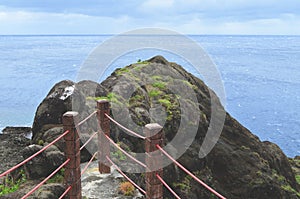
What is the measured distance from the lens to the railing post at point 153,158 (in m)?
4.78

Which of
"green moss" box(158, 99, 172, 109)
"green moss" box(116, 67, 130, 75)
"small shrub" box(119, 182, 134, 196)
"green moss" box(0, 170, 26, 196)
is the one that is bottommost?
"green moss" box(0, 170, 26, 196)

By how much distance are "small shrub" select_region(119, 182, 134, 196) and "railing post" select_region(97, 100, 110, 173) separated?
76 centimetres

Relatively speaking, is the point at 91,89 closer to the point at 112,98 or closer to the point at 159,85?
the point at 112,98

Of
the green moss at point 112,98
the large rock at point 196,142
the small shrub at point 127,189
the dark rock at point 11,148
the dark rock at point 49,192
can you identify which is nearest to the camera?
the dark rock at point 49,192

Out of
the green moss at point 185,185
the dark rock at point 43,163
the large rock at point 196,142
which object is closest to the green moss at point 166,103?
the large rock at point 196,142

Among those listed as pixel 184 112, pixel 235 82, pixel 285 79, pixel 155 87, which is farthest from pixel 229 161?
pixel 285 79

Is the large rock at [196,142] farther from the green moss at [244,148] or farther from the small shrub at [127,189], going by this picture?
the small shrub at [127,189]

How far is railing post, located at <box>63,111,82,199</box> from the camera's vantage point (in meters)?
5.39

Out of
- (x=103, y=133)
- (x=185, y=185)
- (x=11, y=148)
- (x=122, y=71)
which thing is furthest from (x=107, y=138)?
(x=11, y=148)

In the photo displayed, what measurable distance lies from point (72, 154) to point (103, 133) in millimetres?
1566

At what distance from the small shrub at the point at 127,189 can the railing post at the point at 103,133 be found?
2.50ft

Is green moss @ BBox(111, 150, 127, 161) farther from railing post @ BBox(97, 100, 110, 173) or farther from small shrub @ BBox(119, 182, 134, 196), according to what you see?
small shrub @ BBox(119, 182, 134, 196)

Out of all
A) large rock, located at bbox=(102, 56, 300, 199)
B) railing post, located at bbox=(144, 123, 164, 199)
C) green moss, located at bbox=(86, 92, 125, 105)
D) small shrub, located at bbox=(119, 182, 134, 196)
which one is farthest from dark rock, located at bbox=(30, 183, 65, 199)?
green moss, located at bbox=(86, 92, 125, 105)

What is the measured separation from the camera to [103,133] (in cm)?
695
